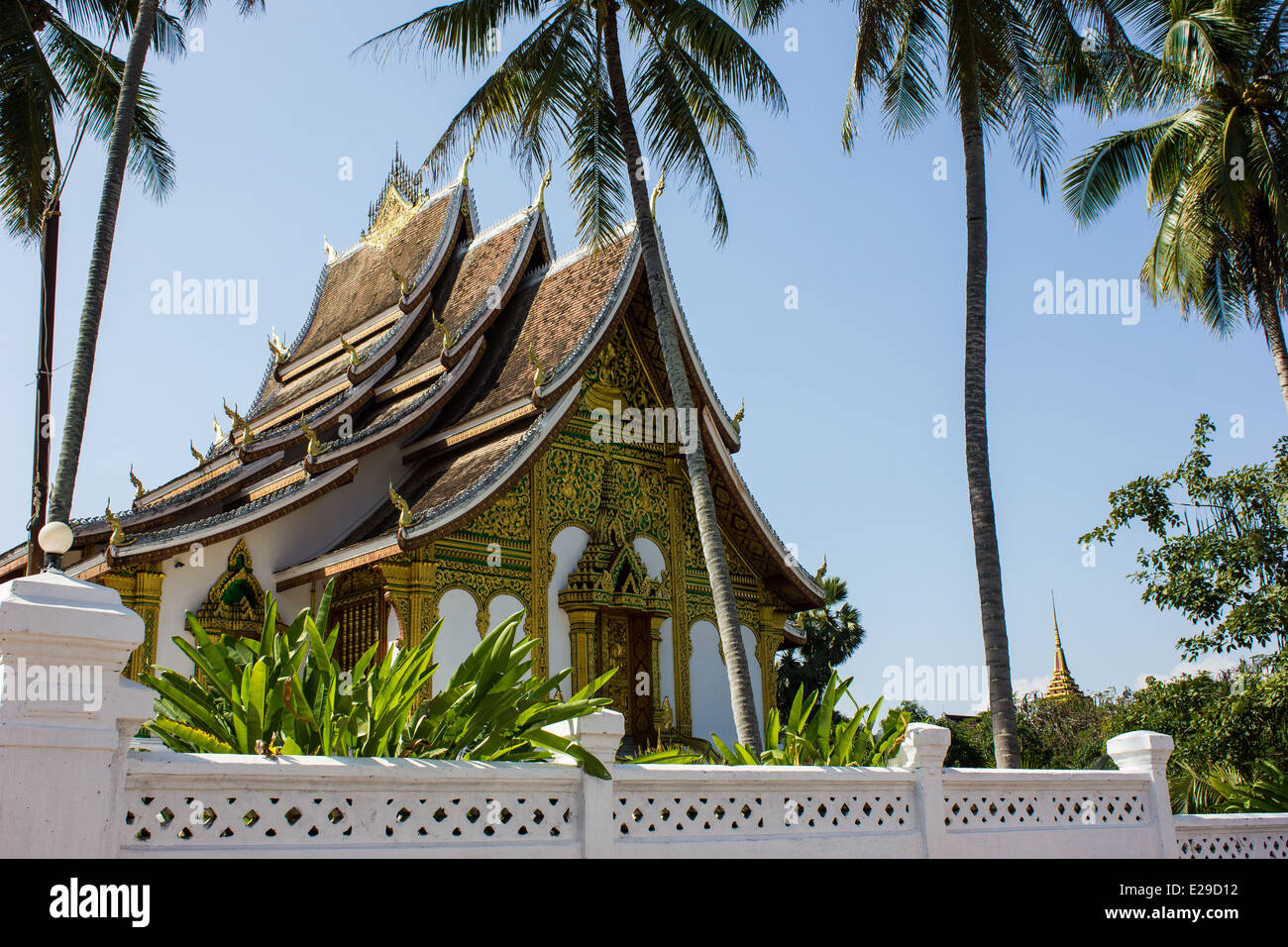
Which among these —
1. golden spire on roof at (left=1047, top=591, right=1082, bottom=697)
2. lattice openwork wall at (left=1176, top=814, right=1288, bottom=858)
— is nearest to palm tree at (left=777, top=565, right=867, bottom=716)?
golden spire on roof at (left=1047, top=591, right=1082, bottom=697)

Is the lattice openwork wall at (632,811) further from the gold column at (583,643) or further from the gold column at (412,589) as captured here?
the gold column at (583,643)

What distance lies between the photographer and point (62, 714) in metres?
3.95

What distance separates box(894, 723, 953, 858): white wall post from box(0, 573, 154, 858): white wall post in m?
4.00

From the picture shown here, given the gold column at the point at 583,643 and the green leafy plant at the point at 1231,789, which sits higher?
the gold column at the point at 583,643

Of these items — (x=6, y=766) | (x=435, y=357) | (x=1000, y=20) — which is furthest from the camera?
(x=435, y=357)

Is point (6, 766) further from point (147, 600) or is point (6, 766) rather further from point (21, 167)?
point (21, 167)

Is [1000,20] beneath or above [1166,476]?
above

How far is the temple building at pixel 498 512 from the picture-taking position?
12.2 m

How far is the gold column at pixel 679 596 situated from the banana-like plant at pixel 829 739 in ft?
22.4

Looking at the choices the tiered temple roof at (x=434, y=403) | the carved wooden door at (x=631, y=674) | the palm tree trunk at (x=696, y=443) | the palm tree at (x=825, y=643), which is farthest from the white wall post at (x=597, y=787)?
the palm tree at (x=825, y=643)

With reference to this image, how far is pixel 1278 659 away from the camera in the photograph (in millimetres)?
11641

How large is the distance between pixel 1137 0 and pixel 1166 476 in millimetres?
6122

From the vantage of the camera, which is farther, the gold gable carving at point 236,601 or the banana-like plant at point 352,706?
the gold gable carving at point 236,601

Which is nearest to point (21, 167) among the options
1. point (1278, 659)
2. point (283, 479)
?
point (283, 479)
